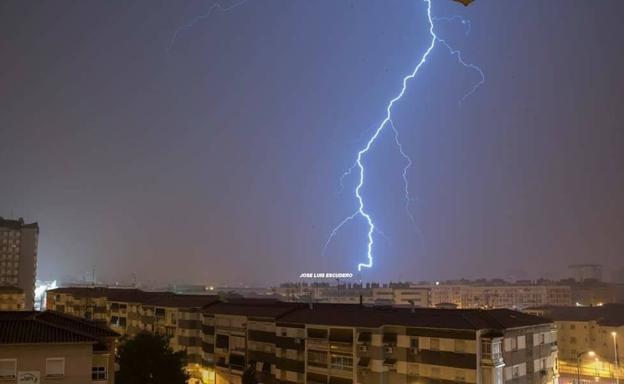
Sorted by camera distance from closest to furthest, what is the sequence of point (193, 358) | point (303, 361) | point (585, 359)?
point (303, 361) < point (193, 358) < point (585, 359)

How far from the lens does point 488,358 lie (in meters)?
29.3

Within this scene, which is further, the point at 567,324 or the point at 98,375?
the point at 567,324

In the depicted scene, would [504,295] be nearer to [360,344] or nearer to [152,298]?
[152,298]

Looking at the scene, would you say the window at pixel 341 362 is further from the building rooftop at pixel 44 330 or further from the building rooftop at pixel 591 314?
the building rooftop at pixel 591 314

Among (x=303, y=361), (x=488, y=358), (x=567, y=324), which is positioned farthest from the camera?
(x=567, y=324)

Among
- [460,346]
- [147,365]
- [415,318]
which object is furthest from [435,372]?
[147,365]

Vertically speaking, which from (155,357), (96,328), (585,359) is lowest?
(585,359)

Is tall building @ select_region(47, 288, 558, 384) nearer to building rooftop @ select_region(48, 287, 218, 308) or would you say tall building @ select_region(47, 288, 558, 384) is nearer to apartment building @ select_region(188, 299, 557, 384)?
apartment building @ select_region(188, 299, 557, 384)

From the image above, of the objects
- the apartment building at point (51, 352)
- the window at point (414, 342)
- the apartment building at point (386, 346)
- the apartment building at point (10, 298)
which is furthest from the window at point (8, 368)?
the apartment building at point (10, 298)

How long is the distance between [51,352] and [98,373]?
1.98 meters

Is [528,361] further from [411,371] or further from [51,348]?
[51,348]

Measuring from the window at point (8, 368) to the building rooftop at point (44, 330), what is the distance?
2.31ft

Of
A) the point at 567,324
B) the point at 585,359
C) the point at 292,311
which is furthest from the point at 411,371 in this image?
the point at 567,324

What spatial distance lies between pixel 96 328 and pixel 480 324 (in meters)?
17.3
